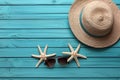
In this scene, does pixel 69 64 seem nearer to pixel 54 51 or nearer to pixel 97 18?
pixel 54 51

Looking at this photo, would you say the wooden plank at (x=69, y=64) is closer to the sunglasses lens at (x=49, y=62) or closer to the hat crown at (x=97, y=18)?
the sunglasses lens at (x=49, y=62)

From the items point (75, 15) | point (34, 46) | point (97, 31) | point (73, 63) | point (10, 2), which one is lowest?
point (73, 63)

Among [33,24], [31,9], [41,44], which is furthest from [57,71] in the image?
[31,9]

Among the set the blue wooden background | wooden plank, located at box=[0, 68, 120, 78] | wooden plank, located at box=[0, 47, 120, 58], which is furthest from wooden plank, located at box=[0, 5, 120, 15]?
wooden plank, located at box=[0, 68, 120, 78]

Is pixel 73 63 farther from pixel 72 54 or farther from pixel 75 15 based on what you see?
pixel 75 15

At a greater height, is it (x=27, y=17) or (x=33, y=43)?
(x=27, y=17)

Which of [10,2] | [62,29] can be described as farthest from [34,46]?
[10,2]
